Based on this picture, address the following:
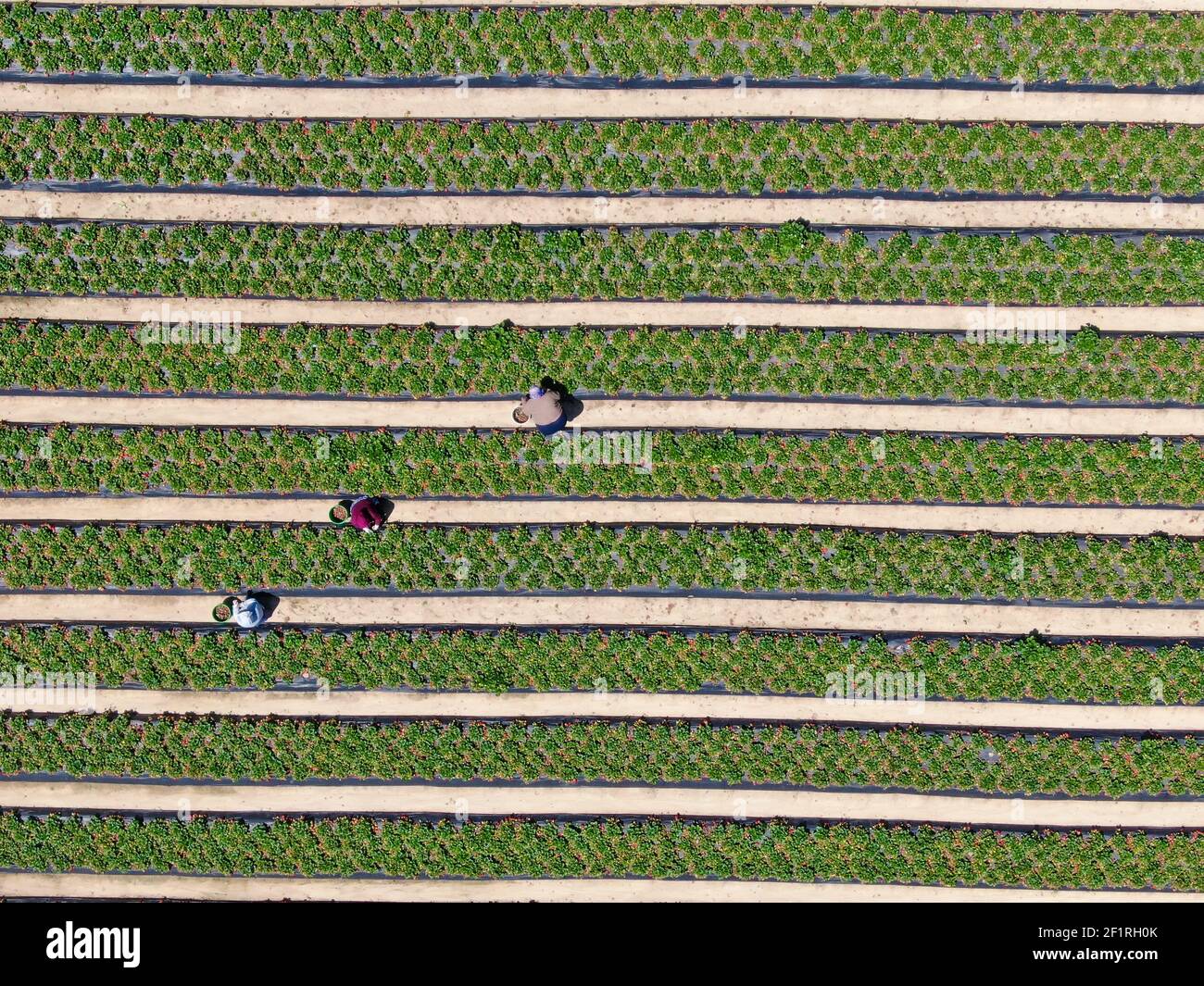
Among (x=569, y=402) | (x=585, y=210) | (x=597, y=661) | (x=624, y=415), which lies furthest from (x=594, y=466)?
(x=585, y=210)

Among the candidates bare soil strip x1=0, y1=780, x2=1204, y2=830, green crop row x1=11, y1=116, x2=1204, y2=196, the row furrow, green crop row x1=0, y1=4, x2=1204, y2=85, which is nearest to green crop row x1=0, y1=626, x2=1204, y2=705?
bare soil strip x1=0, y1=780, x2=1204, y2=830

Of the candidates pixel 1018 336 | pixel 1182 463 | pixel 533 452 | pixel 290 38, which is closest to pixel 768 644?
pixel 533 452

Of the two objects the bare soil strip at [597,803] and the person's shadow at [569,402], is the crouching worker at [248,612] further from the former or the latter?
the person's shadow at [569,402]

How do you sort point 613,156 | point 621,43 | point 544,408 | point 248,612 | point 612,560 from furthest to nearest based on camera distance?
point 612,560
point 613,156
point 621,43
point 248,612
point 544,408

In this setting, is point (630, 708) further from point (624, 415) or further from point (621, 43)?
point (621, 43)

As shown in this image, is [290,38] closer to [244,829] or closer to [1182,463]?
[244,829]

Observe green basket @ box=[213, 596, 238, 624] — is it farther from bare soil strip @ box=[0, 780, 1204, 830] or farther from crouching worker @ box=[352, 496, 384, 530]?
bare soil strip @ box=[0, 780, 1204, 830]

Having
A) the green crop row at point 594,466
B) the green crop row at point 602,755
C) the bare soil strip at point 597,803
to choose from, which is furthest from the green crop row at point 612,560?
the bare soil strip at point 597,803
